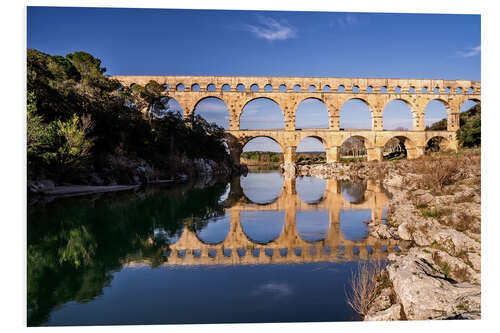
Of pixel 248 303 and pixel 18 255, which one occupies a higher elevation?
pixel 18 255

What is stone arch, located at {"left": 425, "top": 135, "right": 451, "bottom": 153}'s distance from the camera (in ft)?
85.5

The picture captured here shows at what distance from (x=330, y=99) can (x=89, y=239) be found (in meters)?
23.0

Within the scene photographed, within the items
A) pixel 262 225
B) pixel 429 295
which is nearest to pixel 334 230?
pixel 262 225

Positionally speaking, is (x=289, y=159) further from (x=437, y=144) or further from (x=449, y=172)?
(x=449, y=172)

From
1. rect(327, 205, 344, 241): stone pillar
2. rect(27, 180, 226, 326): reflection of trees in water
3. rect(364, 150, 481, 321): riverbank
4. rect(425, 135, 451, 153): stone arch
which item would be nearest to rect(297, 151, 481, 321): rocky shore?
rect(364, 150, 481, 321): riverbank

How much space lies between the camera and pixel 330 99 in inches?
1008

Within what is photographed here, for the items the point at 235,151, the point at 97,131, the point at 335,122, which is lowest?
the point at 235,151

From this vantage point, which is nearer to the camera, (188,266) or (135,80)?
(188,266)

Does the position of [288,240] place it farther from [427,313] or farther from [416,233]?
A: [427,313]

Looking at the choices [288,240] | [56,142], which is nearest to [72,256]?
[288,240]

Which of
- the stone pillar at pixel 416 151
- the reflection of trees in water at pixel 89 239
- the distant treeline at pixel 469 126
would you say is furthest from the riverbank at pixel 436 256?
the stone pillar at pixel 416 151

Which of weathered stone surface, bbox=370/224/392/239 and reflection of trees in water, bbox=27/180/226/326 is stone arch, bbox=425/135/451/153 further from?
weathered stone surface, bbox=370/224/392/239

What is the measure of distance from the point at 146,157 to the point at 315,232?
1231 cm

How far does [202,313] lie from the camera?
9.74ft
